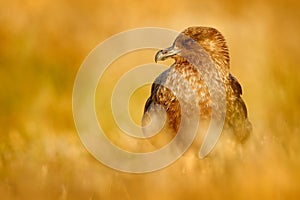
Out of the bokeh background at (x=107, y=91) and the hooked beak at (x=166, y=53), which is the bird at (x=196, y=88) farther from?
the bokeh background at (x=107, y=91)

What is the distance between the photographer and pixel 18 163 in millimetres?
5199

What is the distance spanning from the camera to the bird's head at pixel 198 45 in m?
5.50

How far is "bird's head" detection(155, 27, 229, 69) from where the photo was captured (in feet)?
18.0

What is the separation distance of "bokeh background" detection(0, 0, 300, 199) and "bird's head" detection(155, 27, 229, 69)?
0.14 m

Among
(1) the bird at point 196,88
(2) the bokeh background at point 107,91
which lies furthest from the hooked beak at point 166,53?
(2) the bokeh background at point 107,91

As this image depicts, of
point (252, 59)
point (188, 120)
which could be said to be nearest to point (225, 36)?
point (252, 59)

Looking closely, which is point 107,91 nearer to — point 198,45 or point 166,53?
point 166,53

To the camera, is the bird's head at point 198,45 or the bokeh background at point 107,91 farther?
the bird's head at point 198,45

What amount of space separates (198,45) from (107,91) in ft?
2.04

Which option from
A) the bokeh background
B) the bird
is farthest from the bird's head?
the bokeh background

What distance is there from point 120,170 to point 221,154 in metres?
0.60

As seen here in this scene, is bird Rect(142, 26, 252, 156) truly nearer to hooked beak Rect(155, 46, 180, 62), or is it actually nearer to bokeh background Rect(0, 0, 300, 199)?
hooked beak Rect(155, 46, 180, 62)

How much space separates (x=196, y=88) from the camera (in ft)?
17.6

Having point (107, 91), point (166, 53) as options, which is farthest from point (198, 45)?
point (107, 91)
